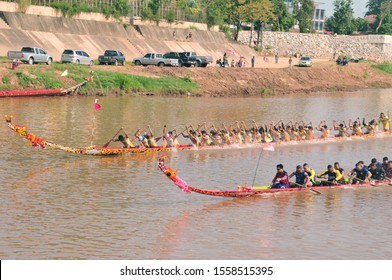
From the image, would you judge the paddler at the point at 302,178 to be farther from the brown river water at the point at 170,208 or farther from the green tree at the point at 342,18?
the green tree at the point at 342,18

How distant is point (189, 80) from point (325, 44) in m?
62.1

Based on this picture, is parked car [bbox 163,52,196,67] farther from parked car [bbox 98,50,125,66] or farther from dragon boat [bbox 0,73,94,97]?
dragon boat [bbox 0,73,94,97]

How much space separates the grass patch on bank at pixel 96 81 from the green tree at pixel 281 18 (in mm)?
62688

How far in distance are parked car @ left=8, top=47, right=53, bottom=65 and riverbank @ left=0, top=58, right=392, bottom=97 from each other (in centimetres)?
123

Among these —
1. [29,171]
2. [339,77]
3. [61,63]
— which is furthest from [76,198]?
[339,77]

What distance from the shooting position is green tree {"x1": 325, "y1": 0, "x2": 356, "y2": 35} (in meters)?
138

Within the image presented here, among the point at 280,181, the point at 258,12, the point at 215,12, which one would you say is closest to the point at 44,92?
the point at 280,181

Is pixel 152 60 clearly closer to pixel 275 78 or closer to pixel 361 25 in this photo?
pixel 275 78

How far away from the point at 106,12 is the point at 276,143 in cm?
4367

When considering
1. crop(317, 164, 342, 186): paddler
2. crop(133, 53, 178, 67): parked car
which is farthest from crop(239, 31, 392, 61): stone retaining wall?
crop(317, 164, 342, 186): paddler

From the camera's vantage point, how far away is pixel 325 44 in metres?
123

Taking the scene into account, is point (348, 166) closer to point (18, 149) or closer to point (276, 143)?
point (276, 143)

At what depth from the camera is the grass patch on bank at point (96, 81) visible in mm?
54250

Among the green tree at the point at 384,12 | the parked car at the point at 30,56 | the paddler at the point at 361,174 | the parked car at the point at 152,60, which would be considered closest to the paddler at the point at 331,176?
the paddler at the point at 361,174
